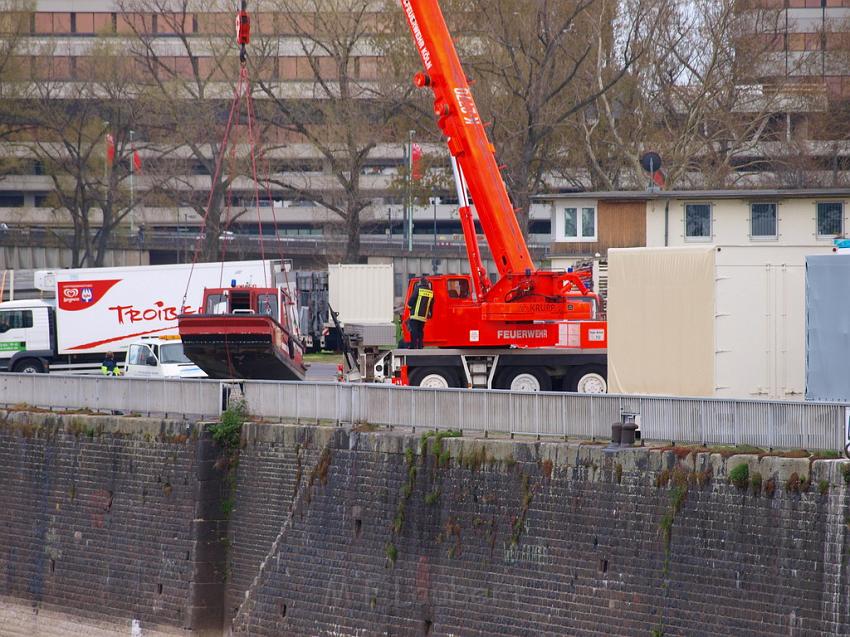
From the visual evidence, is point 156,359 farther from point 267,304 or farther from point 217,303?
point 267,304

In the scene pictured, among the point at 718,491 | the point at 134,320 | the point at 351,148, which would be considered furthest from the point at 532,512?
the point at 351,148

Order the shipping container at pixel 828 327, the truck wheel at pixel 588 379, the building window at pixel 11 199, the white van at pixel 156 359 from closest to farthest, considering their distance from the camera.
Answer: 1. the shipping container at pixel 828 327
2. the truck wheel at pixel 588 379
3. the white van at pixel 156 359
4. the building window at pixel 11 199

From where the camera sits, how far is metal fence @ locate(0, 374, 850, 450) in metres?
16.3

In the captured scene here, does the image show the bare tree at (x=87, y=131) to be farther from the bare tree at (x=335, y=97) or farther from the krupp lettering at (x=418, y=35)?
the krupp lettering at (x=418, y=35)

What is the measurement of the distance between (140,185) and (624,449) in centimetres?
6397

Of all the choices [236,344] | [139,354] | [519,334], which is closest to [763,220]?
[519,334]

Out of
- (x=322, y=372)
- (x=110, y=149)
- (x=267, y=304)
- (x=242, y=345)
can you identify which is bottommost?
(x=322, y=372)

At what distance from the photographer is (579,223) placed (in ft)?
145

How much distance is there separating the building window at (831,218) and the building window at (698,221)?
9.55ft

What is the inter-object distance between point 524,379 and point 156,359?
937 centimetres

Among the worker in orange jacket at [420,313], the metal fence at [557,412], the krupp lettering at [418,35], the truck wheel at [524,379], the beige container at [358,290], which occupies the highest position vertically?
the krupp lettering at [418,35]

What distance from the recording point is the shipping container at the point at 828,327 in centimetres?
1886

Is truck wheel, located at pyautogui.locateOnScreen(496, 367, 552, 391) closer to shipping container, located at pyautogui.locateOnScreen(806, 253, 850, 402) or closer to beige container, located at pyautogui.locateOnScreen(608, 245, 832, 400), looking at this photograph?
beige container, located at pyautogui.locateOnScreen(608, 245, 832, 400)

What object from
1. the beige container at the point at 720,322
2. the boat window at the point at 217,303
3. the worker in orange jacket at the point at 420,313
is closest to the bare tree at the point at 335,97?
the boat window at the point at 217,303
